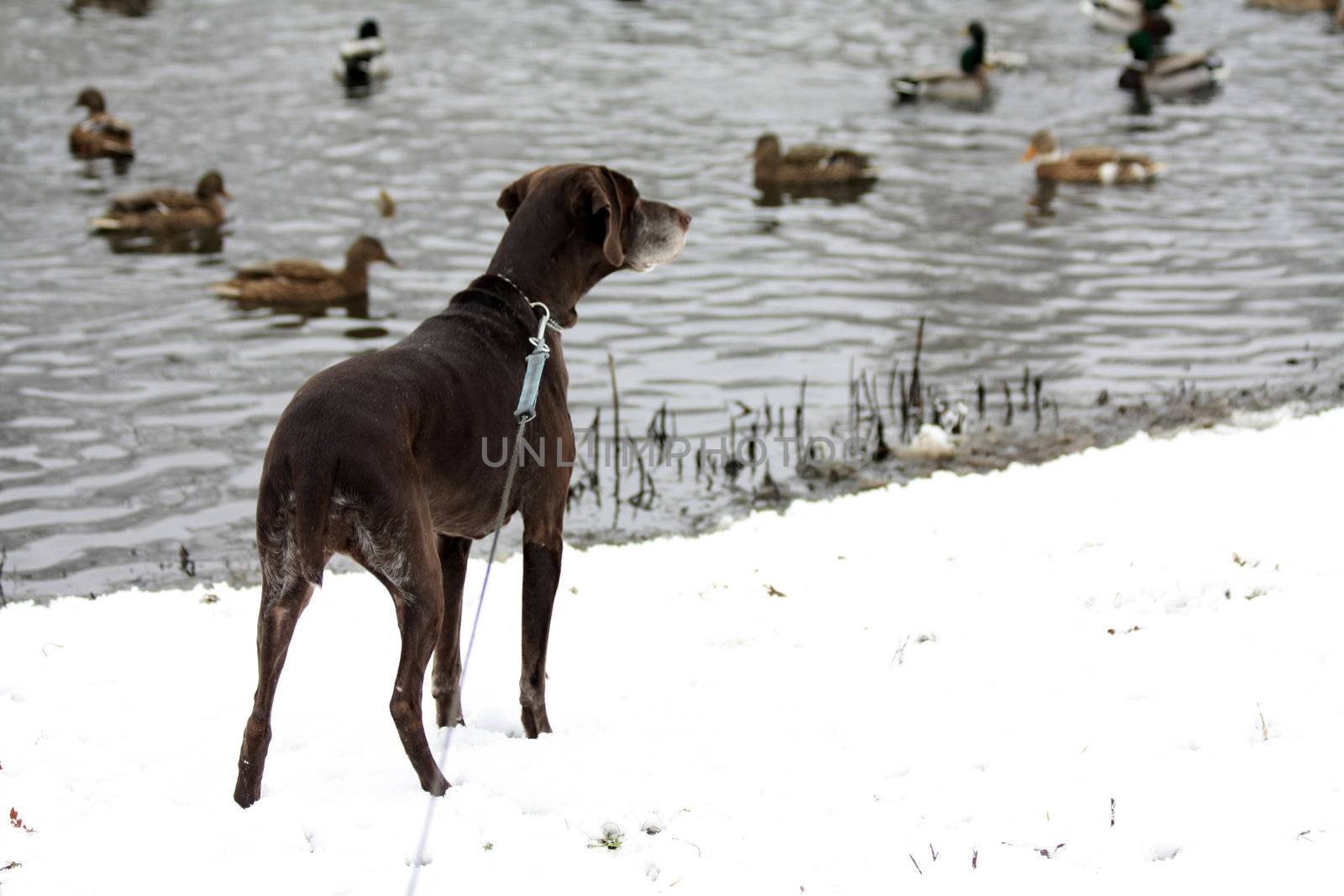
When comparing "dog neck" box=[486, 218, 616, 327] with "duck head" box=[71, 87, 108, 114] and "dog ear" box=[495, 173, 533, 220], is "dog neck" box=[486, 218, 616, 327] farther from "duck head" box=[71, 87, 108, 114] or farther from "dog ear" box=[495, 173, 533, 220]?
"duck head" box=[71, 87, 108, 114]

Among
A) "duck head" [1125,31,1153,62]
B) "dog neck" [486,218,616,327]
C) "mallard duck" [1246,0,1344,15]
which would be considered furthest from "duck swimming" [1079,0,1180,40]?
"dog neck" [486,218,616,327]

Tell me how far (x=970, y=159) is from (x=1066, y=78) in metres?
6.62

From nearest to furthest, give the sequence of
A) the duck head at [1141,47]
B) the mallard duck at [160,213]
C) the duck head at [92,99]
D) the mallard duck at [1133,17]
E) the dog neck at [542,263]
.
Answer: the dog neck at [542,263] < the mallard duck at [160,213] < the duck head at [92,99] < the duck head at [1141,47] < the mallard duck at [1133,17]

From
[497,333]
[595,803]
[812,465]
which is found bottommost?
[812,465]

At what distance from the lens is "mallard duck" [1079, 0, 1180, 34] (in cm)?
2722

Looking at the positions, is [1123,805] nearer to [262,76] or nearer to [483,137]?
[483,137]

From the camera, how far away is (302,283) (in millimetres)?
13281

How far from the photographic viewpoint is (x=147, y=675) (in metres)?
5.98

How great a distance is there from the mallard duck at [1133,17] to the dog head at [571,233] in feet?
80.1

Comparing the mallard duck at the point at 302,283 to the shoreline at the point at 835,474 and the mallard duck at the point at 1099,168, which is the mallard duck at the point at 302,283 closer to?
the shoreline at the point at 835,474

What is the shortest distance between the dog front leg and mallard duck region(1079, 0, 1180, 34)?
82.8ft

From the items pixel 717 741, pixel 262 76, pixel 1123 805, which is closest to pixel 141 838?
pixel 717 741

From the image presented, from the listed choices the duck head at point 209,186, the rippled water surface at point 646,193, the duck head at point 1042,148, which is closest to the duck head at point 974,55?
the rippled water surface at point 646,193

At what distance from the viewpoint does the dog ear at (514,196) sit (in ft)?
18.6
